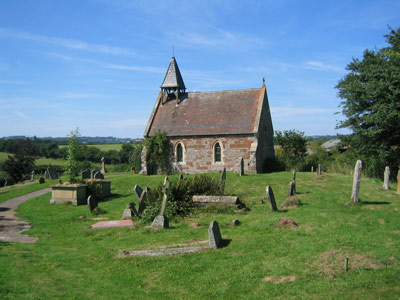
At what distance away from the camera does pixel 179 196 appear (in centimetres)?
1571

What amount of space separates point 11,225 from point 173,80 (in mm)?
23529

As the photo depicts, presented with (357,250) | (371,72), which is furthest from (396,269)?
(371,72)

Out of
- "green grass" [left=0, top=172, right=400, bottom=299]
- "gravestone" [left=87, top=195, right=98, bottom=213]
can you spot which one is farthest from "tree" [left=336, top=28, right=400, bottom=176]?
"gravestone" [left=87, top=195, right=98, bottom=213]

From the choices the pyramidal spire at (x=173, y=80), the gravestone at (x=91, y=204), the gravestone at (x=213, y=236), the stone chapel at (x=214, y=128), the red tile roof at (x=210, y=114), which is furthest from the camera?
the pyramidal spire at (x=173, y=80)

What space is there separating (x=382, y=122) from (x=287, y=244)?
1674cm

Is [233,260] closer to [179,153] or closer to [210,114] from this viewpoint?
[179,153]

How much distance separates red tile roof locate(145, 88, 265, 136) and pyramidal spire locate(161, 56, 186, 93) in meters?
1.15

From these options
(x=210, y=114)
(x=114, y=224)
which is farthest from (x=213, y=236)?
(x=210, y=114)

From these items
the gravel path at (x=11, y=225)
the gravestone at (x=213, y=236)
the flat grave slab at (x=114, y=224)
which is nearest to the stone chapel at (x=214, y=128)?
the gravel path at (x=11, y=225)

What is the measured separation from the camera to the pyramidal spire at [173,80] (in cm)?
3531

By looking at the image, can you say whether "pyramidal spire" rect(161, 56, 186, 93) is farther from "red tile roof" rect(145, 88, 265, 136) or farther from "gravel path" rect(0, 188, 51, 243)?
"gravel path" rect(0, 188, 51, 243)

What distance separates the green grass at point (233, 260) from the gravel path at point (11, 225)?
1.90 feet

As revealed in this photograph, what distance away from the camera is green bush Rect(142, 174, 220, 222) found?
48.1 feet

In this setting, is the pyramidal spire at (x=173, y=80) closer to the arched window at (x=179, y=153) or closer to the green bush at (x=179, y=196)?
the arched window at (x=179, y=153)
